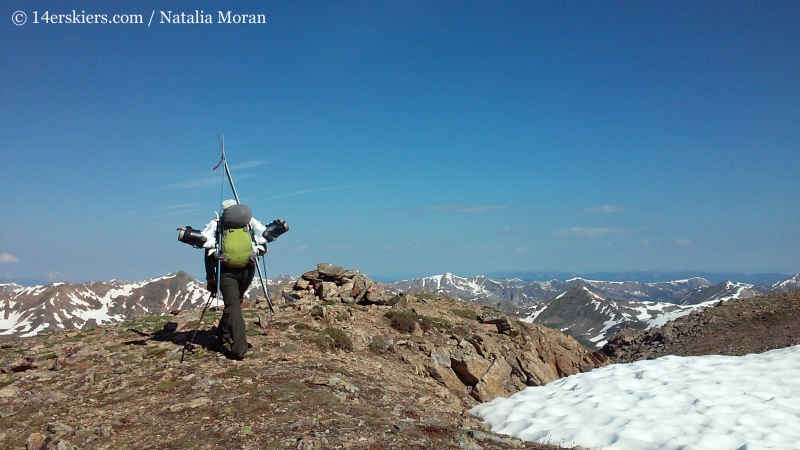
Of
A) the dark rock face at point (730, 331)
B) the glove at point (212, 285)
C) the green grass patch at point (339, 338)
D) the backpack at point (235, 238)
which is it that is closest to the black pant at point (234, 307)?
the glove at point (212, 285)

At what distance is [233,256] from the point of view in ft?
41.0

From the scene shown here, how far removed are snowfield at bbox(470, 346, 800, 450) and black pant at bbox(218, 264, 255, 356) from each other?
711cm

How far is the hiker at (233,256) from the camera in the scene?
40.8 ft

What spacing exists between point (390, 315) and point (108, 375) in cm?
1046

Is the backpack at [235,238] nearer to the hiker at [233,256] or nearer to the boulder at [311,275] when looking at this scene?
the hiker at [233,256]

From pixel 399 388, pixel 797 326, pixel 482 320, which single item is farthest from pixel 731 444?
pixel 797 326

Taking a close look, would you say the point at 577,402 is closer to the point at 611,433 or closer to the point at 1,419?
the point at 611,433

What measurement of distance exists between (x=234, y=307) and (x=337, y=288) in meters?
9.68

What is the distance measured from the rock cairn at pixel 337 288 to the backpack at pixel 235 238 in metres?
8.16

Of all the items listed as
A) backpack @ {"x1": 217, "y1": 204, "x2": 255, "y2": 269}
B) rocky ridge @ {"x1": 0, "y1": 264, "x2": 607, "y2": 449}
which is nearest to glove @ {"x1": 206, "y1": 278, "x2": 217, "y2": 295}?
backpack @ {"x1": 217, "y1": 204, "x2": 255, "y2": 269}

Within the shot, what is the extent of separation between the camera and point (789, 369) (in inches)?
609

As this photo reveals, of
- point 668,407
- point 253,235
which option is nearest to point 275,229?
point 253,235

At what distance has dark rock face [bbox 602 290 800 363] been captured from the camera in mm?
29531

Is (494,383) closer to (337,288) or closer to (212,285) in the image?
(337,288)
